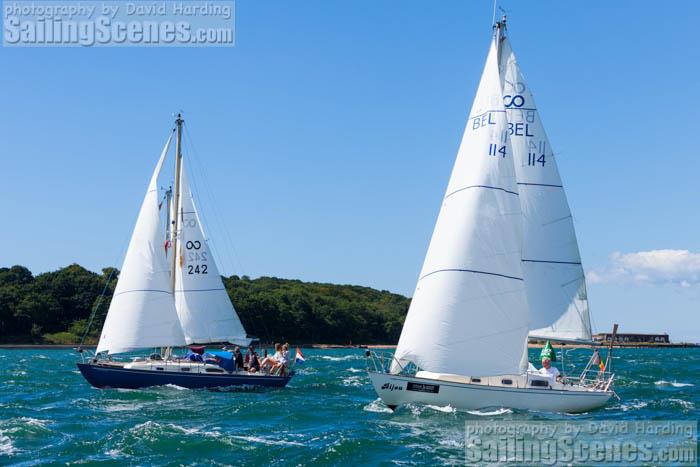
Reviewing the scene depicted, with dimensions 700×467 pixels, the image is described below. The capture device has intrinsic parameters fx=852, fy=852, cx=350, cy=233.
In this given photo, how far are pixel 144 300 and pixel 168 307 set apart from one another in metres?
1.12

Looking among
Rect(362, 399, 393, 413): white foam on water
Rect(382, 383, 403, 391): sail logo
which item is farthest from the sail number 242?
Rect(382, 383, 403, 391): sail logo

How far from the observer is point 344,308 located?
5266 inches

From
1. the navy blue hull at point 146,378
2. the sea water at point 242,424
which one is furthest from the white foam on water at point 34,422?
the navy blue hull at point 146,378

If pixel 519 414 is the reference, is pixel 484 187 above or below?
above

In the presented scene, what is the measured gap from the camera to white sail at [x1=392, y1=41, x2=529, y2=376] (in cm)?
2722

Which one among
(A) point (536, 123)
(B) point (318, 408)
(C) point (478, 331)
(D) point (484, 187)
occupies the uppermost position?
(A) point (536, 123)

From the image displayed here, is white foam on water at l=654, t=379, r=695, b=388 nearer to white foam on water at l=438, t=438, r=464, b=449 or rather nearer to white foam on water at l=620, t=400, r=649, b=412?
white foam on water at l=620, t=400, r=649, b=412

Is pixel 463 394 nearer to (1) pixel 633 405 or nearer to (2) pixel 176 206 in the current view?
(1) pixel 633 405

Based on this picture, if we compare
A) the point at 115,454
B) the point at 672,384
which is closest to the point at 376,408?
the point at 115,454

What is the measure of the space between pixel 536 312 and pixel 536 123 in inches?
271

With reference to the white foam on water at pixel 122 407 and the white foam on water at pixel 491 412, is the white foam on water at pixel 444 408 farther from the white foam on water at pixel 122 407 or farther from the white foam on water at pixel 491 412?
the white foam on water at pixel 122 407

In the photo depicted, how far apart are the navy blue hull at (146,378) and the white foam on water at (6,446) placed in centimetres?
1310

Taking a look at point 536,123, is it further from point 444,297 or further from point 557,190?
point 444,297

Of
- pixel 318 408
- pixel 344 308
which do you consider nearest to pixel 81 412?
pixel 318 408
